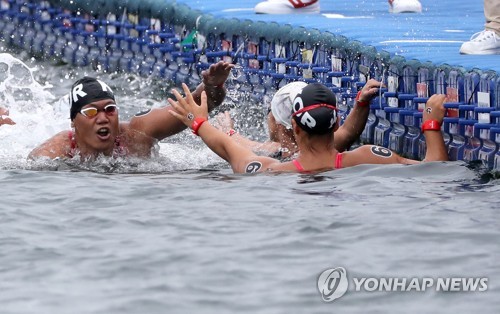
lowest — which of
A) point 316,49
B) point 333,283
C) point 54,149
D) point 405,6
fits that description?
point 333,283

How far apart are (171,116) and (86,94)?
67 cm

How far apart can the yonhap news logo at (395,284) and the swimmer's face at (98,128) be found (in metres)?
3.55

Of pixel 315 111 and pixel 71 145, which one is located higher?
pixel 315 111

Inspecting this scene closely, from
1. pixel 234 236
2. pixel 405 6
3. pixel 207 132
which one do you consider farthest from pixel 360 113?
pixel 405 6

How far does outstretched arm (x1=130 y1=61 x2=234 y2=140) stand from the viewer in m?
9.60

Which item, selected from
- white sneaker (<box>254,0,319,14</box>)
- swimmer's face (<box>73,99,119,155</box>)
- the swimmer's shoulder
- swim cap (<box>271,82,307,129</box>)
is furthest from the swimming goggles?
white sneaker (<box>254,0,319,14</box>)

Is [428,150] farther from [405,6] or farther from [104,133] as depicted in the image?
[405,6]

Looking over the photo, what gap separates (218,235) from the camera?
7438mm

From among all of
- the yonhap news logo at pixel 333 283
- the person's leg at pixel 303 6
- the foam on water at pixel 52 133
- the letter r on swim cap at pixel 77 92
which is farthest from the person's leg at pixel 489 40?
the yonhap news logo at pixel 333 283

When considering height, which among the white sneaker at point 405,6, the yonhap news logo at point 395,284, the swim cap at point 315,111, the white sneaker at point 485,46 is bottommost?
the yonhap news logo at point 395,284

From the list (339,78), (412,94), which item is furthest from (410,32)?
(412,94)

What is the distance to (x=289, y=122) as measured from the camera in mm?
9109

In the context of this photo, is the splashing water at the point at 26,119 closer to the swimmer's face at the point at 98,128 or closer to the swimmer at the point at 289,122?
the swimmer's face at the point at 98,128

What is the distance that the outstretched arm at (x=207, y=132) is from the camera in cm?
895
